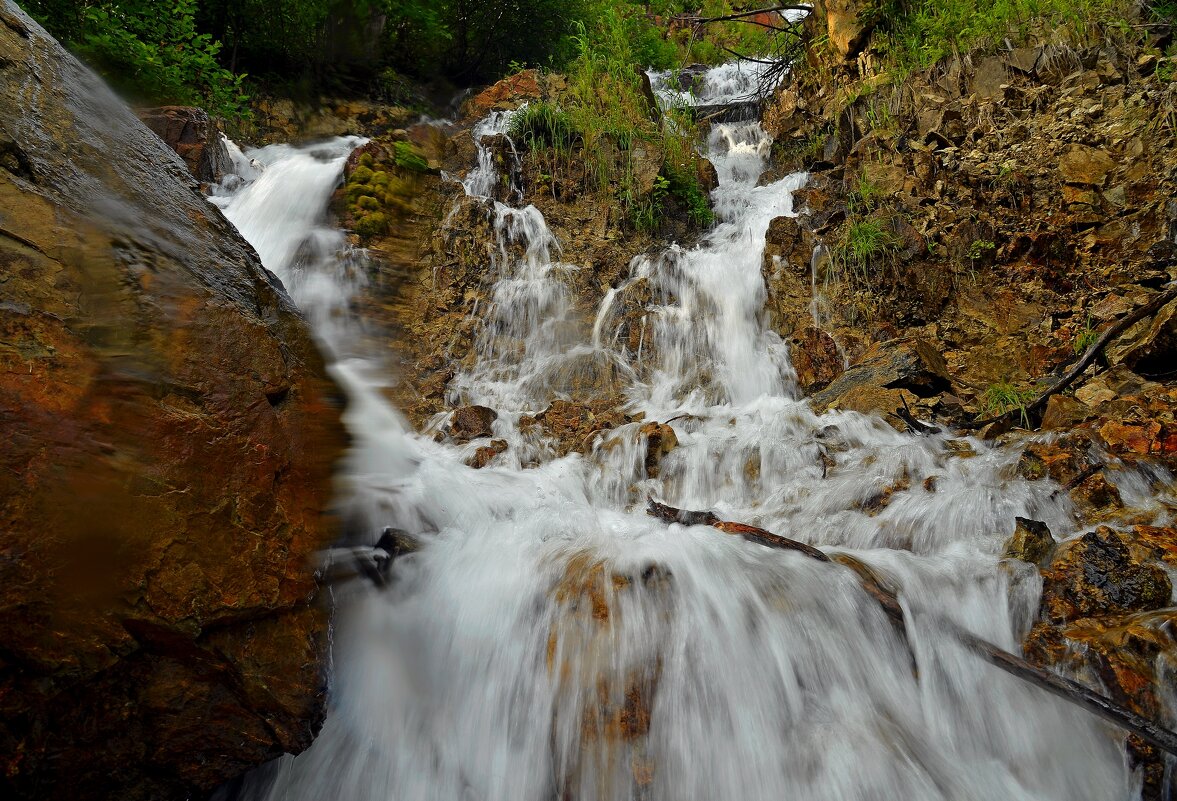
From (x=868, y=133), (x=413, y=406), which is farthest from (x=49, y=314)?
(x=868, y=133)

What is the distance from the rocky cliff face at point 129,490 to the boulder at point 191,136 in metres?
5.26

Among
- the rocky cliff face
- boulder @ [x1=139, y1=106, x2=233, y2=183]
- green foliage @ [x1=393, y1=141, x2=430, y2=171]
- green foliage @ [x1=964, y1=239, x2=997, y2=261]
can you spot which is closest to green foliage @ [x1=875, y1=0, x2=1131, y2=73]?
green foliage @ [x1=964, y1=239, x2=997, y2=261]

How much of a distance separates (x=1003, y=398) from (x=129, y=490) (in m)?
4.93

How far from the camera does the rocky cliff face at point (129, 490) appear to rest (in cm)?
136

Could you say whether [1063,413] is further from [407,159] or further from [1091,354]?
[407,159]

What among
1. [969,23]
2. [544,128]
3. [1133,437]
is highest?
[969,23]

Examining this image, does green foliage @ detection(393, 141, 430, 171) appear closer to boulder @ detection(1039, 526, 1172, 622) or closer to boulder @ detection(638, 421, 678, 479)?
boulder @ detection(638, 421, 678, 479)

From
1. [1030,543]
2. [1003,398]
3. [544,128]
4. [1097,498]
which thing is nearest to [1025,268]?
[1003,398]

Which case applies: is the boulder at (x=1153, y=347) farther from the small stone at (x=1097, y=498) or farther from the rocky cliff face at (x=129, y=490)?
the rocky cliff face at (x=129, y=490)

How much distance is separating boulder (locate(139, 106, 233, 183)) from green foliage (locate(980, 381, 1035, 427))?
8.42 metres

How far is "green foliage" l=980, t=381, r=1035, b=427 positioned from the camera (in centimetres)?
378

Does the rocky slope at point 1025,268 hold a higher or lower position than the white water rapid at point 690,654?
higher

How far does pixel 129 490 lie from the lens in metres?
1.51

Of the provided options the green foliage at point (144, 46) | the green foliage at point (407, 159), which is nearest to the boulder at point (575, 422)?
the green foliage at point (407, 159)
